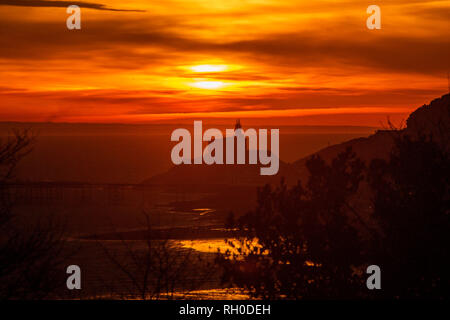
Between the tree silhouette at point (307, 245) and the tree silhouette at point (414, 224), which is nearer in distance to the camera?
the tree silhouette at point (414, 224)

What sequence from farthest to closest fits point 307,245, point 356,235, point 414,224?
point 307,245, point 356,235, point 414,224

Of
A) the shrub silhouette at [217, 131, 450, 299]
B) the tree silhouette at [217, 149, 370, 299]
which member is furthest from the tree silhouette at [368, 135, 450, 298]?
the tree silhouette at [217, 149, 370, 299]

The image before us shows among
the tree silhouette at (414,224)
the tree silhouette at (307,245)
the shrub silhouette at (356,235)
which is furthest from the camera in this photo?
the tree silhouette at (307,245)

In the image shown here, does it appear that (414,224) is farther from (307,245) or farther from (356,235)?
(307,245)

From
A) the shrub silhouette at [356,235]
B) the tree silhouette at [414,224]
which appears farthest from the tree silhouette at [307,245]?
the tree silhouette at [414,224]

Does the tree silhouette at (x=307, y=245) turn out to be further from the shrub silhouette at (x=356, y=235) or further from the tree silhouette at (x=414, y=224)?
the tree silhouette at (x=414, y=224)

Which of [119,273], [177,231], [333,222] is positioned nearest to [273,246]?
[333,222]

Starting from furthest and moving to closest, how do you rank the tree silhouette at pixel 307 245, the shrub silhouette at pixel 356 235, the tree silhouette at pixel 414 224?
1. the tree silhouette at pixel 307 245
2. the shrub silhouette at pixel 356 235
3. the tree silhouette at pixel 414 224

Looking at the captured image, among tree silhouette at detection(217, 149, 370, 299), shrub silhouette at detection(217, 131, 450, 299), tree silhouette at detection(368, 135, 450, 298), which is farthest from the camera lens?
tree silhouette at detection(217, 149, 370, 299)

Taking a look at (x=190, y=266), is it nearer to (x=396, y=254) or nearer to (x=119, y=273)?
(x=119, y=273)

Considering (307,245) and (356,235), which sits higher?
(356,235)

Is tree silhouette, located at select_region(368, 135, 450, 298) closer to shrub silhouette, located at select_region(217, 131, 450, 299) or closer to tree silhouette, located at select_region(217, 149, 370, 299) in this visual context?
shrub silhouette, located at select_region(217, 131, 450, 299)

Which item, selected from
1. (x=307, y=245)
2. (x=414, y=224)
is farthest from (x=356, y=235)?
(x=414, y=224)
